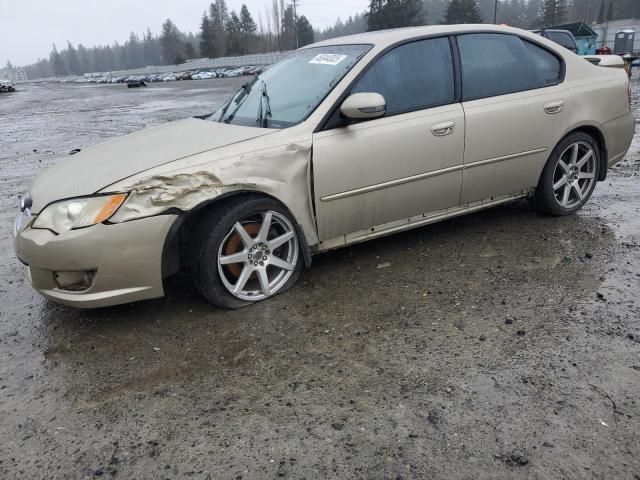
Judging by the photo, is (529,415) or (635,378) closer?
(529,415)

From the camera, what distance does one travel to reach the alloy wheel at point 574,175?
15.0 feet

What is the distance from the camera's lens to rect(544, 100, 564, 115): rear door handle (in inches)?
168

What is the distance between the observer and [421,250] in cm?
421

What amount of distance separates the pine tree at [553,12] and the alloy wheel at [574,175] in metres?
80.8

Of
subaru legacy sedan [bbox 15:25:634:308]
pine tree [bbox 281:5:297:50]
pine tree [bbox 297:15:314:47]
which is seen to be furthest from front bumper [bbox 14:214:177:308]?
pine tree [bbox 281:5:297:50]

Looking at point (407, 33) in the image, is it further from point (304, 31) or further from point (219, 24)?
point (219, 24)

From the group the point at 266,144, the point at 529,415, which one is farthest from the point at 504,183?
the point at 529,415

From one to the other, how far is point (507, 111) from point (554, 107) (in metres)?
0.51

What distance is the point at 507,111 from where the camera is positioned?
4074mm

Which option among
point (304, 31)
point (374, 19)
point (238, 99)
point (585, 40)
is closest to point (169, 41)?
point (304, 31)

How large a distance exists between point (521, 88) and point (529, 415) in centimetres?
283

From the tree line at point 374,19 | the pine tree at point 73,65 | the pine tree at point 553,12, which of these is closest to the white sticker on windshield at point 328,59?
the tree line at point 374,19

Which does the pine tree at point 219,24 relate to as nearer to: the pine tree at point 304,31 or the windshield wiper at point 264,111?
the pine tree at point 304,31

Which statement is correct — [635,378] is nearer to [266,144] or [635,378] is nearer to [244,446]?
[244,446]
